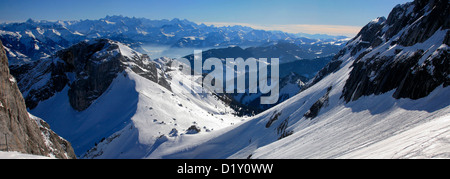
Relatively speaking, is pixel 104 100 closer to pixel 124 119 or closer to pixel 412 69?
pixel 124 119

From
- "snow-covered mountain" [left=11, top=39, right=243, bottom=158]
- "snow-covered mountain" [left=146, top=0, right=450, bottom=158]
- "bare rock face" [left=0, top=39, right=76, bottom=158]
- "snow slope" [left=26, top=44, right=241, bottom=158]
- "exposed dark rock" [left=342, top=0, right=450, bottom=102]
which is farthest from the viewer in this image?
"snow-covered mountain" [left=11, top=39, right=243, bottom=158]

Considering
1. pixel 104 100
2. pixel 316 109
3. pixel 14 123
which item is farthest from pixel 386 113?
pixel 104 100

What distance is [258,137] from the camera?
63812 mm

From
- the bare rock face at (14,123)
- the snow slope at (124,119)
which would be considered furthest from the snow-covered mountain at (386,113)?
the snow slope at (124,119)

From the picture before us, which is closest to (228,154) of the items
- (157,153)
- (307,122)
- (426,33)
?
(307,122)

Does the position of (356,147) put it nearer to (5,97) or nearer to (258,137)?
(258,137)

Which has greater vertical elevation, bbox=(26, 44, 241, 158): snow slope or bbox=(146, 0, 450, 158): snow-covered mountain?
bbox=(146, 0, 450, 158): snow-covered mountain

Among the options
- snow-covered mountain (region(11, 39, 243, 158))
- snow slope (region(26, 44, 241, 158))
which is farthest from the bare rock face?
snow-covered mountain (region(11, 39, 243, 158))

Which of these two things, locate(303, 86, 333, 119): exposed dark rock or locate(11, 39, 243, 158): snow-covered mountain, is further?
locate(11, 39, 243, 158): snow-covered mountain

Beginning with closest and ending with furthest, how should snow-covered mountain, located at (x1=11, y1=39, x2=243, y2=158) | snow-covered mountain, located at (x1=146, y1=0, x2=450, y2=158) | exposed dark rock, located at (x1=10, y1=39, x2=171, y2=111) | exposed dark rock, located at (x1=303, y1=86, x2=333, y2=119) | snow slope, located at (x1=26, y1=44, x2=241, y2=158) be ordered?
1. snow-covered mountain, located at (x1=146, y1=0, x2=450, y2=158)
2. exposed dark rock, located at (x1=303, y1=86, x2=333, y2=119)
3. snow slope, located at (x1=26, y1=44, x2=241, y2=158)
4. snow-covered mountain, located at (x1=11, y1=39, x2=243, y2=158)
5. exposed dark rock, located at (x1=10, y1=39, x2=171, y2=111)

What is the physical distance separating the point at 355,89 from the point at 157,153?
6463 cm

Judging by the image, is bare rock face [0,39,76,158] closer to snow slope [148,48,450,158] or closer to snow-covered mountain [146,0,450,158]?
snow slope [148,48,450,158]

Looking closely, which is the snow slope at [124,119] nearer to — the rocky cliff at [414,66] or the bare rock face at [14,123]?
the bare rock face at [14,123]

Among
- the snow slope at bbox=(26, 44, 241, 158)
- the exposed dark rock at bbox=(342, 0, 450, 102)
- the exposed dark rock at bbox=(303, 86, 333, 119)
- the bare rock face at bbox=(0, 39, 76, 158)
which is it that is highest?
the exposed dark rock at bbox=(342, 0, 450, 102)
